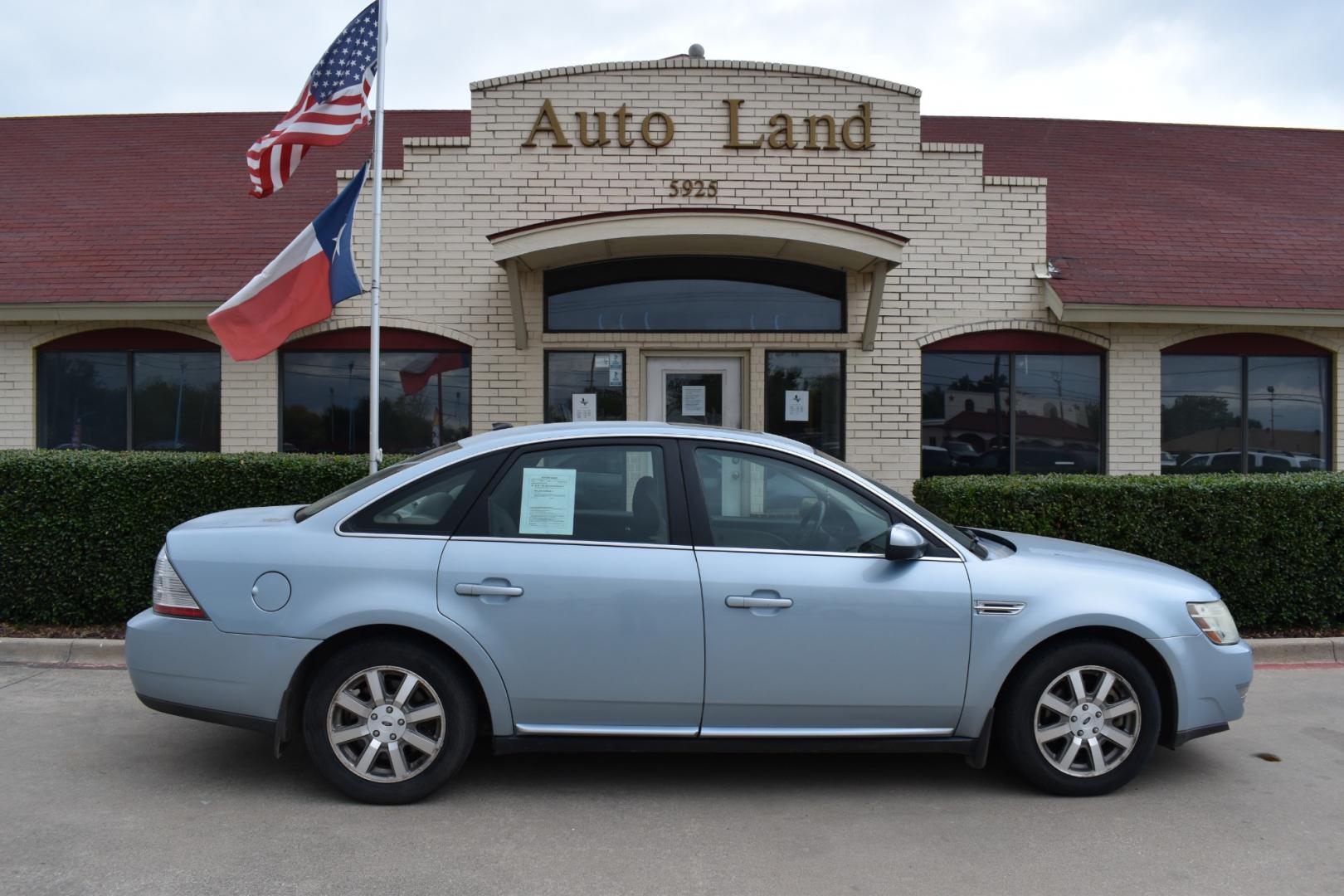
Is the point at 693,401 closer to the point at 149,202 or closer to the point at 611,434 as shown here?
the point at 611,434

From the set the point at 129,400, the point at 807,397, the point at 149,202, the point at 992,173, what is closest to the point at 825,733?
the point at 807,397

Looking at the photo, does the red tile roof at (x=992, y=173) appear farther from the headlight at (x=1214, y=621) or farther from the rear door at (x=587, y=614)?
the rear door at (x=587, y=614)

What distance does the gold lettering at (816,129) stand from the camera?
10.2 metres

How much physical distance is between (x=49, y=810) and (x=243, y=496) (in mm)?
3490

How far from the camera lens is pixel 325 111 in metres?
8.43

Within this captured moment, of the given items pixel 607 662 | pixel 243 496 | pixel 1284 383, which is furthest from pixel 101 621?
pixel 1284 383

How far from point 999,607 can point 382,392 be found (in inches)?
277

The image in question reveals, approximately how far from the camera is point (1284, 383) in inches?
419

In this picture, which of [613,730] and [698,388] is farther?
[698,388]

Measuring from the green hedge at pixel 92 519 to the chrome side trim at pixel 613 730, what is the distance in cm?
408

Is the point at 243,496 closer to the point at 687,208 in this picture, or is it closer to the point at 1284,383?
the point at 687,208

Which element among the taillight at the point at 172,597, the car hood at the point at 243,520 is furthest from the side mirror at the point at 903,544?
the taillight at the point at 172,597

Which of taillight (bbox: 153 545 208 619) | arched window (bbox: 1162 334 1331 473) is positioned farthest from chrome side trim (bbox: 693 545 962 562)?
arched window (bbox: 1162 334 1331 473)

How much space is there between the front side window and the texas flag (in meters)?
4.93
